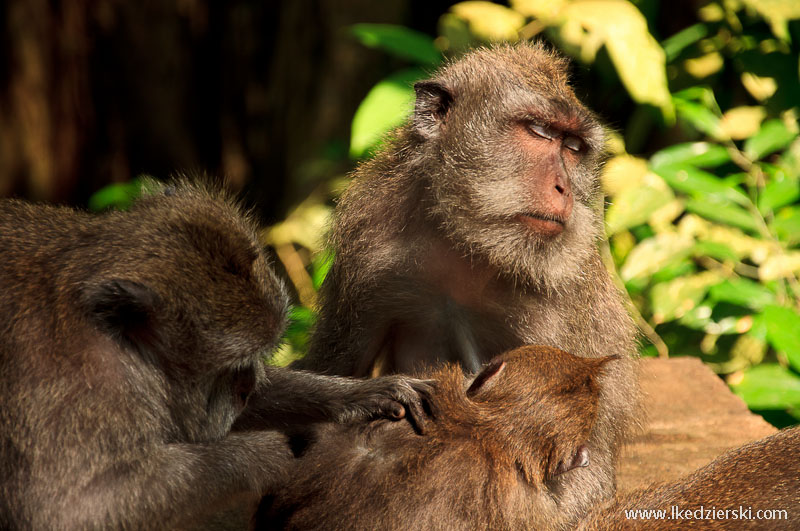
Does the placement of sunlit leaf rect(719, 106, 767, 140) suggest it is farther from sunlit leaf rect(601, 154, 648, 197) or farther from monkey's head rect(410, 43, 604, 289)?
monkey's head rect(410, 43, 604, 289)

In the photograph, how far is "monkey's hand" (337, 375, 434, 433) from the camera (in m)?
3.53

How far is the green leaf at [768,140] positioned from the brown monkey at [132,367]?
4.24 meters

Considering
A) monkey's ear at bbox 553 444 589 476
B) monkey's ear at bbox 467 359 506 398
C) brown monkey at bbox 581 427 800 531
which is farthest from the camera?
monkey's ear at bbox 467 359 506 398

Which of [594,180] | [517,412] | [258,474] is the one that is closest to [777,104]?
[594,180]

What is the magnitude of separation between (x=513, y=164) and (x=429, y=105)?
53 cm

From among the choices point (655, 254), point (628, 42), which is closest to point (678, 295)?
point (655, 254)

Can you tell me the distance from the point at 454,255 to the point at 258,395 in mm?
1045

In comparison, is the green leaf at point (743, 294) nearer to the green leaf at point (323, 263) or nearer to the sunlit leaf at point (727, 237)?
the sunlit leaf at point (727, 237)

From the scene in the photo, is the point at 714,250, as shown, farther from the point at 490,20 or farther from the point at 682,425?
the point at 490,20

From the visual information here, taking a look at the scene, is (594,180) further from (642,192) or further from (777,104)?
(777,104)

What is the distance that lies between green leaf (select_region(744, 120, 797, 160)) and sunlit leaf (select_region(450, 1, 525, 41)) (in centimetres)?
175

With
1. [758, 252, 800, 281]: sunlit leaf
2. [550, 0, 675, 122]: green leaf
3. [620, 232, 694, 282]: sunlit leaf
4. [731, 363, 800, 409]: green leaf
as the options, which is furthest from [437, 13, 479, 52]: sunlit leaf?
[731, 363, 800, 409]: green leaf

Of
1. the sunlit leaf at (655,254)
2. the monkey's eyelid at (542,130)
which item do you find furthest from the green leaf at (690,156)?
the monkey's eyelid at (542,130)

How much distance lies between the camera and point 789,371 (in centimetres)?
575
